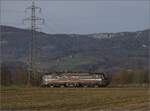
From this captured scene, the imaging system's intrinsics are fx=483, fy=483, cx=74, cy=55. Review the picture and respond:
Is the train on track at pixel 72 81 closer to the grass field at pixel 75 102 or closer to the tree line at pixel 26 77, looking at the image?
the tree line at pixel 26 77

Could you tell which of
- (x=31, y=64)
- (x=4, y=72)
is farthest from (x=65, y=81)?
(x=31, y=64)

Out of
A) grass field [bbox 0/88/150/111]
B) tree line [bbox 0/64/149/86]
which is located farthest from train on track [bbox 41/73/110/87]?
grass field [bbox 0/88/150/111]

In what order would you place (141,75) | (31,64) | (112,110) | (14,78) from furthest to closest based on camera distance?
(141,75) < (14,78) < (31,64) < (112,110)

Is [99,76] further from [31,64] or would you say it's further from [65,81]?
[31,64]

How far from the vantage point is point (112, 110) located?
26984mm

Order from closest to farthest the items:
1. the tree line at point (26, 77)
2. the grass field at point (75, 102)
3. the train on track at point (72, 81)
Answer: the grass field at point (75, 102) → the tree line at point (26, 77) → the train on track at point (72, 81)

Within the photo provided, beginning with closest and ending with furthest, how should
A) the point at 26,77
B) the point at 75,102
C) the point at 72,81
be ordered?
1. the point at 75,102
2. the point at 72,81
3. the point at 26,77

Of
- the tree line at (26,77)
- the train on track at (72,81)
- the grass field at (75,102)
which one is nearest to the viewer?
the grass field at (75,102)

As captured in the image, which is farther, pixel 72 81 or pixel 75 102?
pixel 72 81

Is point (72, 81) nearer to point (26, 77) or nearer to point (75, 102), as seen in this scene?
point (26, 77)

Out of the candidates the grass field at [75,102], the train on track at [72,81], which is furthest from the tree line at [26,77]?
the grass field at [75,102]

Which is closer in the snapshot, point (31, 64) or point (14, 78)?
point (31, 64)

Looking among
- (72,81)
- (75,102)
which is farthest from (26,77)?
(75,102)

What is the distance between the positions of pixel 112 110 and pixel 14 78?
80773 millimetres
